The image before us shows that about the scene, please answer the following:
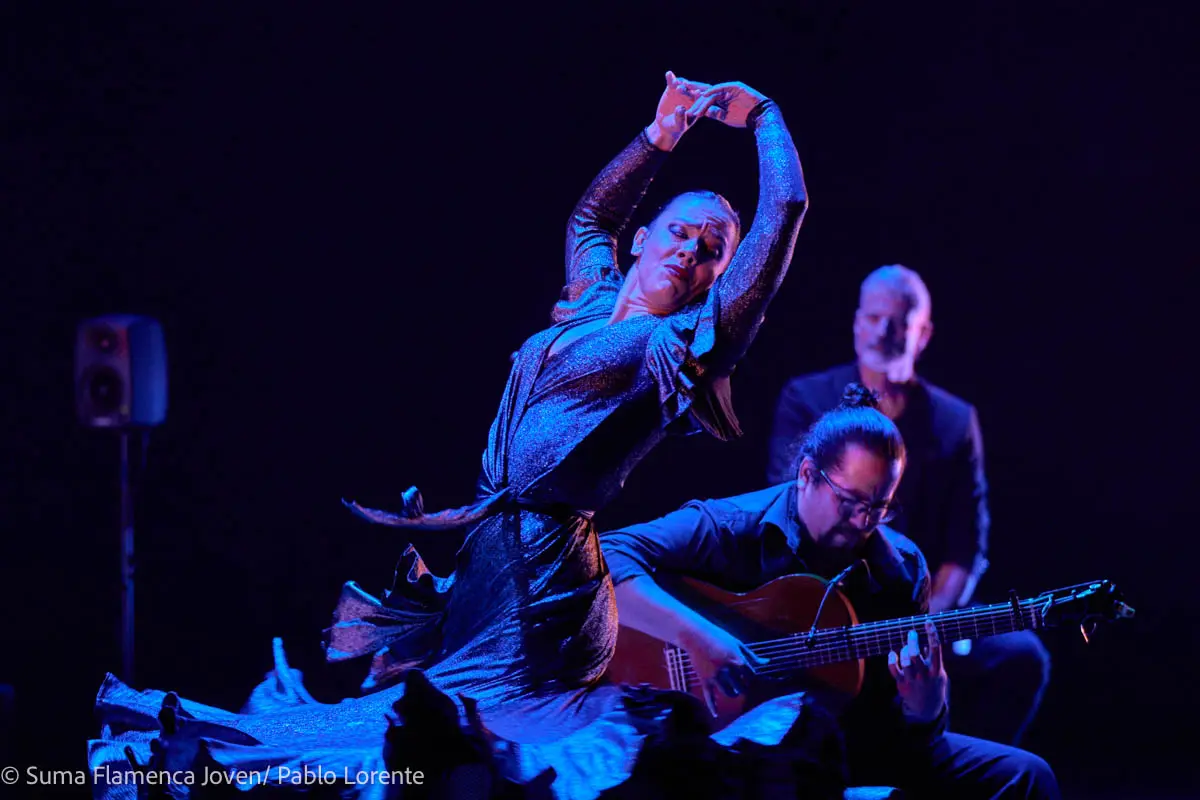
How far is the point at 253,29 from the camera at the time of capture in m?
3.86

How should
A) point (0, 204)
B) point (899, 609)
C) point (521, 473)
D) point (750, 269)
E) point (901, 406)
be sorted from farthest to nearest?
point (0, 204), point (901, 406), point (899, 609), point (521, 473), point (750, 269)

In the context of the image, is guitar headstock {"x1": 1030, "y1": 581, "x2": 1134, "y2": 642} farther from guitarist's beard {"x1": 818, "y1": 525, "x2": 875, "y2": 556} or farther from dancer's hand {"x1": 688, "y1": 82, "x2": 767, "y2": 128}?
dancer's hand {"x1": 688, "y1": 82, "x2": 767, "y2": 128}

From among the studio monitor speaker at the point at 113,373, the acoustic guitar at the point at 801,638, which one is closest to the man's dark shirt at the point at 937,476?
the acoustic guitar at the point at 801,638

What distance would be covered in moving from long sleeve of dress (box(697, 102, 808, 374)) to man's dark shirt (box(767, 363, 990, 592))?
1688 mm

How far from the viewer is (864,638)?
250 centimetres

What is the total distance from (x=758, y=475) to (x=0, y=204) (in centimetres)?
253

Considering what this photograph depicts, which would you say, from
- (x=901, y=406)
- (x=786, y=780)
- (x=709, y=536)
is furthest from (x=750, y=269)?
(x=901, y=406)

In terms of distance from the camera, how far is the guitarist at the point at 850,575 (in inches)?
97.7

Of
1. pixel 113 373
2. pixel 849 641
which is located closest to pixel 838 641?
pixel 849 641

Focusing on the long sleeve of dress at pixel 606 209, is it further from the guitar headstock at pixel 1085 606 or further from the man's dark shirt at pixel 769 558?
the guitar headstock at pixel 1085 606

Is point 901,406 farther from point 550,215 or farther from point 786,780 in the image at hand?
point 786,780

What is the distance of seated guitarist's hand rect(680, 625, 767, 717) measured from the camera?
2.40 metres

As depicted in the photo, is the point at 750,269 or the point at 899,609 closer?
the point at 750,269

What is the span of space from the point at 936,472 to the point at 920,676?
103 cm
